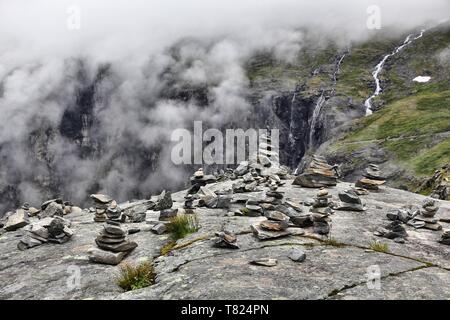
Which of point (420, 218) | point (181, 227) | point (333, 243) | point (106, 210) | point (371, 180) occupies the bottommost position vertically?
point (371, 180)

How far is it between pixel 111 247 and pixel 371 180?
2471 centimetres

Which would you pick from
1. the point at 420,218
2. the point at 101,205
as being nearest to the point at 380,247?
the point at 420,218

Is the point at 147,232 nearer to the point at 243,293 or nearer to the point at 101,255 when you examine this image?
the point at 101,255

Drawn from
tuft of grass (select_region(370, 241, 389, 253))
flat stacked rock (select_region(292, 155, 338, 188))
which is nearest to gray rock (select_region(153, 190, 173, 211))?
flat stacked rock (select_region(292, 155, 338, 188))

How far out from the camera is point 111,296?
1301cm

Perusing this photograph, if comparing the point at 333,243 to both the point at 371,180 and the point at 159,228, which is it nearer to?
the point at 159,228

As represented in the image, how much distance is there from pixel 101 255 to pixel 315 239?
8851 millimetres

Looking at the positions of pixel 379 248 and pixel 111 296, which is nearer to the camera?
pixel 111 296

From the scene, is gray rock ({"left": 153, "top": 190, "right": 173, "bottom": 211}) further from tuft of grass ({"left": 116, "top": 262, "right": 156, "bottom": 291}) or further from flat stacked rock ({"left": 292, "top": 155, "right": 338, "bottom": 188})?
tuft of grass ({"left": 116, "top": 262, "right": 156, "bottom": 291})

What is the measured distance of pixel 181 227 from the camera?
794 inches

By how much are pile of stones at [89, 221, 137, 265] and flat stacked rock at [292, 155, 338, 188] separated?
19.1 meters

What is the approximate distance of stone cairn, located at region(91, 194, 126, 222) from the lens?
77.6 feet

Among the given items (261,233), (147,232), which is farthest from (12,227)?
(261,233)

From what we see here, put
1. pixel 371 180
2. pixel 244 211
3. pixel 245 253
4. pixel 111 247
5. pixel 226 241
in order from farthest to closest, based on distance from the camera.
Answer: 1. pixel 371 180
2. pixel 244 211
3. pixel 111 247
4. pixel 226 241
5. pixel 245 253
